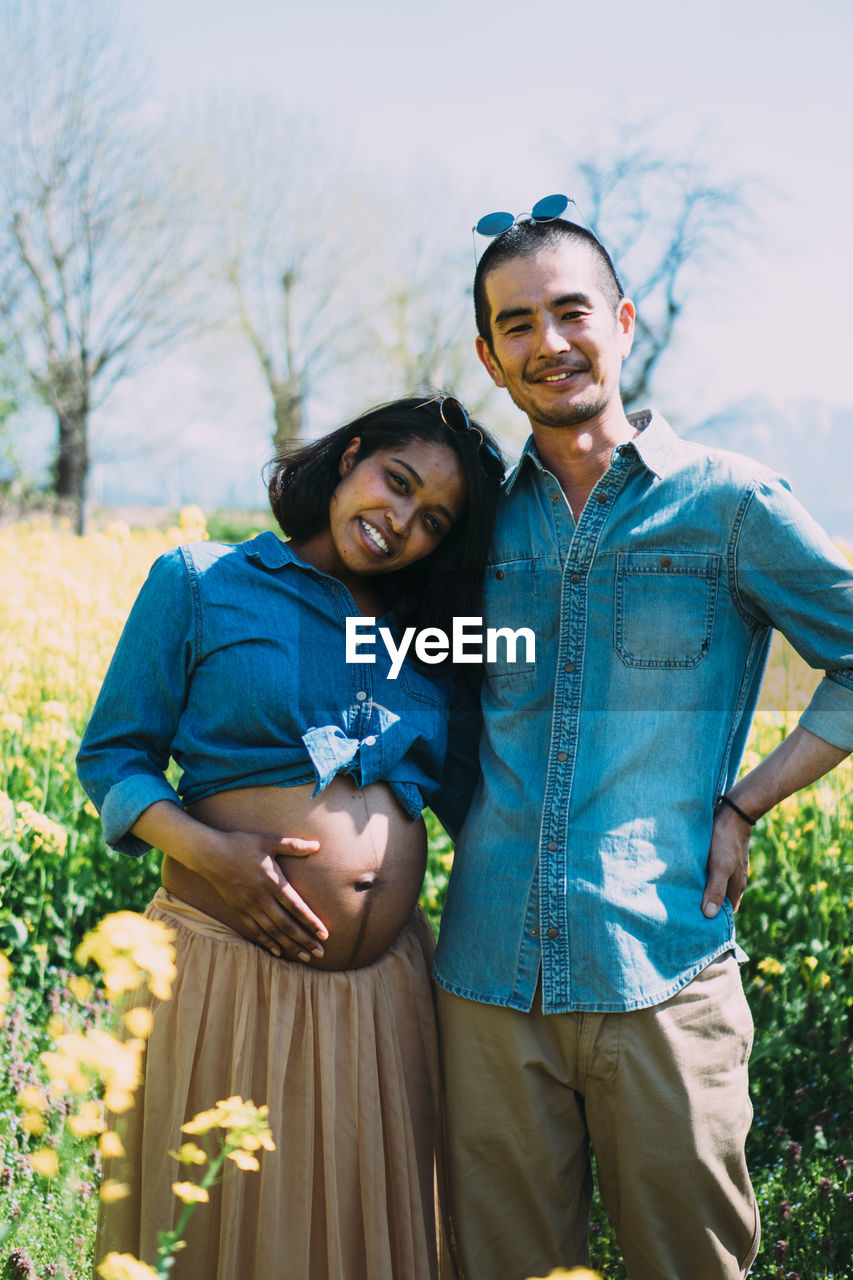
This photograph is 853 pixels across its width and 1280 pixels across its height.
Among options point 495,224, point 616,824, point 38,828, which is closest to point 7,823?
point 38,828

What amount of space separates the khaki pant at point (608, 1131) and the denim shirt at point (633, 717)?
3.0 inches

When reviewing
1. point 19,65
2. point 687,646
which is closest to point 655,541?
point 687,646

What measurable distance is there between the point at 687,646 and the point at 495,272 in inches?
34.1

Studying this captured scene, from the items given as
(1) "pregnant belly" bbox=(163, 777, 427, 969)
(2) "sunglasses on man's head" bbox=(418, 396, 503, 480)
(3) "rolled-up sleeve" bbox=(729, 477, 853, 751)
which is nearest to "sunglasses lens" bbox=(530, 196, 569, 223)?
(2) "sunglasses on man's head" bbox=(418, 396, 503, 480)

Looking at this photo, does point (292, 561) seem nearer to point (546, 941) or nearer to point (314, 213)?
point (546, 941)

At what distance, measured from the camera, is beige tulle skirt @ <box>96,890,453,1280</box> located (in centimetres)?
196

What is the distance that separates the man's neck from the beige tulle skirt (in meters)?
1.07

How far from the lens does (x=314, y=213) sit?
916 inches

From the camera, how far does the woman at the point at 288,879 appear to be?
1983 millimetres

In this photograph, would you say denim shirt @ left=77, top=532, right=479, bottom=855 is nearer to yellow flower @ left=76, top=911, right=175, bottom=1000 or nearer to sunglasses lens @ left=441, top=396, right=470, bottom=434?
sunglasses lens @ left=441, top=396, right=470, bottom=434

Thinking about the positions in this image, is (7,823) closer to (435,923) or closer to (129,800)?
(129,800)

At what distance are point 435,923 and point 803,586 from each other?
8.00ft

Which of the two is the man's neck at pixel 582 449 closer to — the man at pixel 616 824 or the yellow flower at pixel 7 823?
the man at pixel 616 824

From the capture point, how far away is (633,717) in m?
2.07
